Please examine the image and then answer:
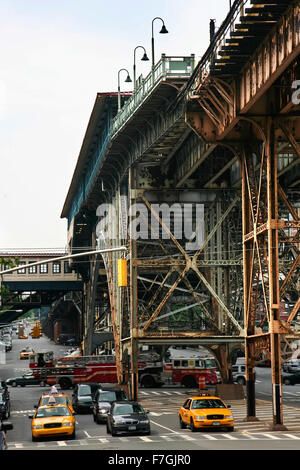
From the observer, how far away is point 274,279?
118 ft

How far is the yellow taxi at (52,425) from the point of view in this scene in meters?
34.3

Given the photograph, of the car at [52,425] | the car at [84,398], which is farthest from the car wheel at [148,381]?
the car at [52,425]

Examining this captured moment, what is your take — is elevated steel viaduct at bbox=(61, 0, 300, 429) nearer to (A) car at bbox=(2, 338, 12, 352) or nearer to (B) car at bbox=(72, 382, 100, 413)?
(B) car at bbox=(72, 382, 100, 413)

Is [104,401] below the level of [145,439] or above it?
above

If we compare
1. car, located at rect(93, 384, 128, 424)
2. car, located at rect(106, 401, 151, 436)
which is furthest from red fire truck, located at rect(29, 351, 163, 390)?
car, located at rect(106, 401, 151, 436)

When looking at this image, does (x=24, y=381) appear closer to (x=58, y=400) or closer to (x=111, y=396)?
(x=111, y=396)

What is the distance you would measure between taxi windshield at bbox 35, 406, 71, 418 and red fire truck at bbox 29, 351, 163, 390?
36.7 m

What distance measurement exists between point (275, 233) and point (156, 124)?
18867 millimetres

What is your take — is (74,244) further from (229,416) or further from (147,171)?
(229,416)

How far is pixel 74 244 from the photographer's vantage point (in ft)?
355

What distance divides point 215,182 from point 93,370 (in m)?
21.8

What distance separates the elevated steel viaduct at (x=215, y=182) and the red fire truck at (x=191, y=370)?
174 inches

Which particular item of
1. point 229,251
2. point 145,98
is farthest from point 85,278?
point 145,98

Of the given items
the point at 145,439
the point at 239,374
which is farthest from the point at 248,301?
the point at 239,374
